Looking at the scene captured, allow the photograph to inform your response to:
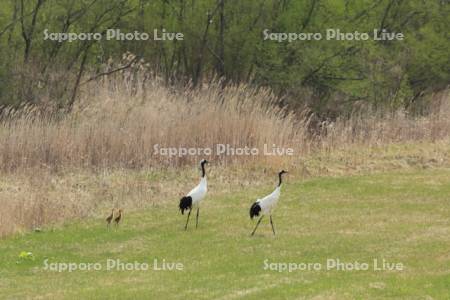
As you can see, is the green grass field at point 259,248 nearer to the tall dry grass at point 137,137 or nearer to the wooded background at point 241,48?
the tall dry grass at point 137,137

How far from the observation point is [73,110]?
2588 cm

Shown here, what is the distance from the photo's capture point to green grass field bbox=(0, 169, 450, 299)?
12188 millimetres

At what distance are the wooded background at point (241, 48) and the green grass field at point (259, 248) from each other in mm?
12757

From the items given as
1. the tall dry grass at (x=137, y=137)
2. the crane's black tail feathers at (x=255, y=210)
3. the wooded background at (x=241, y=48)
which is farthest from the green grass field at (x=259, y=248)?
the wooded background at (x=241, y=48)

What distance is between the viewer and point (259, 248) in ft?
48.4

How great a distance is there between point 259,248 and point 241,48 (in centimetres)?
2022

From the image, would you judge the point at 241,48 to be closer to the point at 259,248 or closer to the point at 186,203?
the point at 186,203

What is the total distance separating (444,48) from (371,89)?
6124mm

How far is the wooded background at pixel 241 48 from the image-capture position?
3152 cm

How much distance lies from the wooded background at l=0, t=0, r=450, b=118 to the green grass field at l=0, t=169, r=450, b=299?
12.8m

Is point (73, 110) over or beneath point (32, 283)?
over

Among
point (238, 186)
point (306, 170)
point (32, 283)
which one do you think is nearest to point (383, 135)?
point (306, 170)

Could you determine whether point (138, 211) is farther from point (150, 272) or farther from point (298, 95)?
point (298, 95)

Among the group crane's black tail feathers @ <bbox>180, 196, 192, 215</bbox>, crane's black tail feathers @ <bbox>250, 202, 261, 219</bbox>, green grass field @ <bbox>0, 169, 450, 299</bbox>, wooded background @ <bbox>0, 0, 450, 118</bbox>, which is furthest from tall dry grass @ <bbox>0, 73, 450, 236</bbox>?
wooded background @ <bbox>0, 0, 450, 118</bbox>
